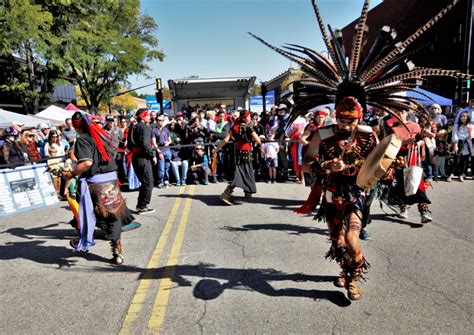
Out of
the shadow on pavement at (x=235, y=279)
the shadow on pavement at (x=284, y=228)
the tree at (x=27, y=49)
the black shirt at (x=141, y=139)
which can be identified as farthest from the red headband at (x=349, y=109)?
the tree at (x=27, y=49)

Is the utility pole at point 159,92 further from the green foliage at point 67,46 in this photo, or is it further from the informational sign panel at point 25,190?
the informational sign panel at point 25,190

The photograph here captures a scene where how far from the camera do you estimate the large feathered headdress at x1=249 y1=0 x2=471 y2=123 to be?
11.5 feet

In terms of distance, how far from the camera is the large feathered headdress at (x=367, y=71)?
349 centimetres

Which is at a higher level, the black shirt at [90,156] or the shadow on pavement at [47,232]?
the black shirt at [90,156]

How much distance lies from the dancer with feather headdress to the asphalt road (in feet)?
1.60

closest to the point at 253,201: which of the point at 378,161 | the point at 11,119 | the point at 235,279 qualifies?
the point at 235,279

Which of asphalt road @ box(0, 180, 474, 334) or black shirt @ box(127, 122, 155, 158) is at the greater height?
black shirt @ box(127, 122, 155, 158)

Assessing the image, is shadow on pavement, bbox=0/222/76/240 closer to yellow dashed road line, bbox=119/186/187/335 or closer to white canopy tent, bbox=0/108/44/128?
yellow dashed road line, bbox=119/186/187/335

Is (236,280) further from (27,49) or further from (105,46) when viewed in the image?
(105,46)

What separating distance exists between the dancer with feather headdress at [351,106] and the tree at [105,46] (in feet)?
72.4

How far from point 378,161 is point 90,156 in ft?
10.4

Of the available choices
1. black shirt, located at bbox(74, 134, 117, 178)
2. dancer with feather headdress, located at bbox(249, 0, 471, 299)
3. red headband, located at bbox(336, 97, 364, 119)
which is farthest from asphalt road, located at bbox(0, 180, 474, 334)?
red headband, located at bbox(336, 97, 364, 119)

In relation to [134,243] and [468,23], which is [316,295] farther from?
[468,23]

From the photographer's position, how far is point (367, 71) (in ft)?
11.8
